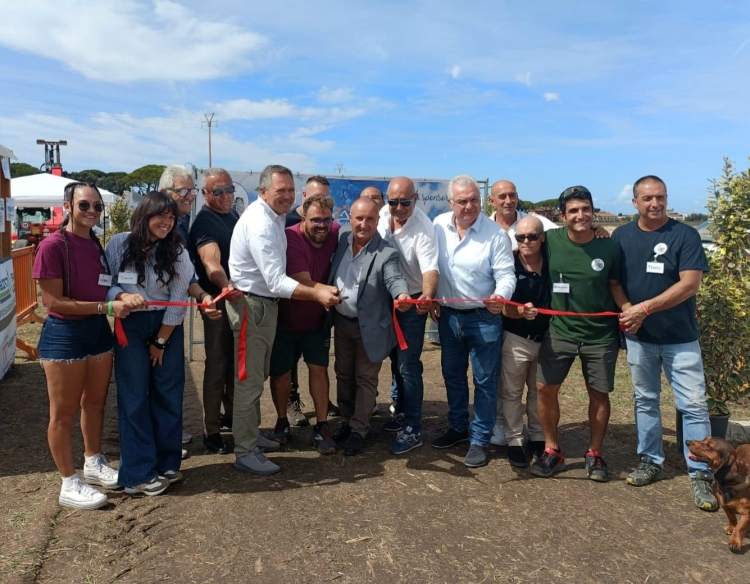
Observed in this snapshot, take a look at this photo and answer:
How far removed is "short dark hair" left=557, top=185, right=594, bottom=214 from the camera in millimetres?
3902

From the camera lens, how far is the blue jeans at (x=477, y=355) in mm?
4277

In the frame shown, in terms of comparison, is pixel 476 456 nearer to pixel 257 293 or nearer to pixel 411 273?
pixel 411 273

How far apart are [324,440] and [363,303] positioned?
126cm

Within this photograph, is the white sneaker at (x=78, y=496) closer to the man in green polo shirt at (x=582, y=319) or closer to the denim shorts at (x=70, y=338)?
the denim shorts at (x=70, y=338)

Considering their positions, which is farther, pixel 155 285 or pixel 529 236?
pixel 529 236

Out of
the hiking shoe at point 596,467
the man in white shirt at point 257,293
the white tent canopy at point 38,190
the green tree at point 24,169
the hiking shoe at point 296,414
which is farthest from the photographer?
the green tree at point 24,169

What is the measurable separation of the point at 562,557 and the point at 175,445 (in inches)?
105

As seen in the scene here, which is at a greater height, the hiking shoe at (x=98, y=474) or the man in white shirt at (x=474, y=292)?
the man in white shirt at (x=474, y=292)

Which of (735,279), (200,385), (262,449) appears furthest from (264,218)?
(735,279)

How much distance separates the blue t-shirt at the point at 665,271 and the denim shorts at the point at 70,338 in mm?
3697

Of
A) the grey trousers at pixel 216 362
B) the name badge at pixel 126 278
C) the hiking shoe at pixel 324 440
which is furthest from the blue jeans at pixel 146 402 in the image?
the hiking shoe at pixel 324 440

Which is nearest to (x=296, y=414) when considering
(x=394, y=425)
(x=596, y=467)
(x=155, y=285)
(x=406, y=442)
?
(x=394, y=425)

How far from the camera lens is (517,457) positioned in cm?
438

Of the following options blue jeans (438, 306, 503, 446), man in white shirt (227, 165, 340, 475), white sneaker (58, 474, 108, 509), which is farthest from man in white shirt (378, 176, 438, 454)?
white sneaker (58, 474, 108, 509)
